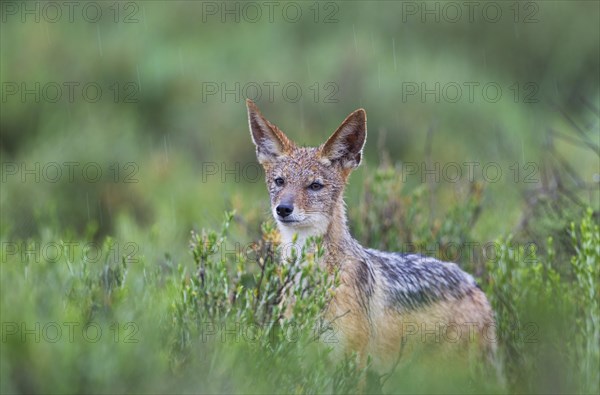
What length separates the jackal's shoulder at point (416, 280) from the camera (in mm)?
5898

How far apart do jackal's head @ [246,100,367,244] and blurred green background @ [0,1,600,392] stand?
1362 mm

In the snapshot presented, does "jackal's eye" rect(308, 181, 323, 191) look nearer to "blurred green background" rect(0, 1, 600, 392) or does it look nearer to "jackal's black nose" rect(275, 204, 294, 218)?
"jackal's black nose" rect(275, 204, 294, 218)

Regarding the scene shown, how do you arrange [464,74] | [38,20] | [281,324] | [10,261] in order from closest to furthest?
[281,324]
[10,261]
[38,20]
[464,74]

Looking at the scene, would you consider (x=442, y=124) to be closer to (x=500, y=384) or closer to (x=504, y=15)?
(x=504, y=15)

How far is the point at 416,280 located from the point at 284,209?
1004 mm

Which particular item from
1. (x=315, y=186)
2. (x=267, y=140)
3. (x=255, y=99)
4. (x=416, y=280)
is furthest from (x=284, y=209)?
(x=255, y=99)

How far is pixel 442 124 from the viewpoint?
50.9 ft

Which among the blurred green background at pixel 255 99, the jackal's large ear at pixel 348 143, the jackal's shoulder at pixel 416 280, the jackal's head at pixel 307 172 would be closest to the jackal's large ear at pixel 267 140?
the jackal's head at pixel 307 172

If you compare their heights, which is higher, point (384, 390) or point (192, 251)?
point (192, 251)

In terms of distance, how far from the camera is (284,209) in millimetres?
5578

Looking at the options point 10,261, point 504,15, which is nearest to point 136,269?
point 10,261

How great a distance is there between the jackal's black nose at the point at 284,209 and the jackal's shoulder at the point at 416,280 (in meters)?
0.66

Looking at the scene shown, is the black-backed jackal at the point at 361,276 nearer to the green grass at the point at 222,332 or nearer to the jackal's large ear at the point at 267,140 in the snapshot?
the jackal's large ear at the point at 267,140

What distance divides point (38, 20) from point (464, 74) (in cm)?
737
